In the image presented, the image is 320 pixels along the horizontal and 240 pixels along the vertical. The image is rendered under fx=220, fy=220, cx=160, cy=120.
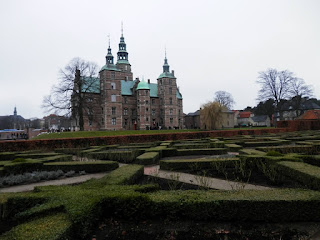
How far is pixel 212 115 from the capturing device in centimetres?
3734

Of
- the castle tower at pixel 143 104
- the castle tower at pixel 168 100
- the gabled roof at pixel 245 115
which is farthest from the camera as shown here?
the gabled roof at pixel 245 115

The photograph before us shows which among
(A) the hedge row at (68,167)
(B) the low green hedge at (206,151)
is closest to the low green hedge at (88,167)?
(A) the hedge row at (68,167)

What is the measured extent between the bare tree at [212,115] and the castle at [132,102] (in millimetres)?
17386

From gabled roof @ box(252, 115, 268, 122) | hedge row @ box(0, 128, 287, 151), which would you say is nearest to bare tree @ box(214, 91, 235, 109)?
gabled roof @ box(252, 115, 268, 122)

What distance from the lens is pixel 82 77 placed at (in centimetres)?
3894

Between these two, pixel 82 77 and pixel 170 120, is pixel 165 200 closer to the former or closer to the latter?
pixel 82 77

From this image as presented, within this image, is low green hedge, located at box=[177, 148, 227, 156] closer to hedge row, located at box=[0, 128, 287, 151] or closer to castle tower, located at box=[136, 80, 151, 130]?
hedge row, located at box=[0, 128, 287, 151]

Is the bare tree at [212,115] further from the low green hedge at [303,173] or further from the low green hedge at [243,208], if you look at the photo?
the low green hedge at [243,208]

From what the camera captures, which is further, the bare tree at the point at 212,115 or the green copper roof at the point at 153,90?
the green copper roof at the point at 153,90

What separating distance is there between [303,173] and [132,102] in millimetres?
52216

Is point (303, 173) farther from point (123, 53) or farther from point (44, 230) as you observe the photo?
point (123, 53)

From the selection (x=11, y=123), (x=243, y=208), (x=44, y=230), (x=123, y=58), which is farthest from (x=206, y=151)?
(x=11, y=123)

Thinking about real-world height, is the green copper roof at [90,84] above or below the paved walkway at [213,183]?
above

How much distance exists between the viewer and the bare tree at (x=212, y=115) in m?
37.3
